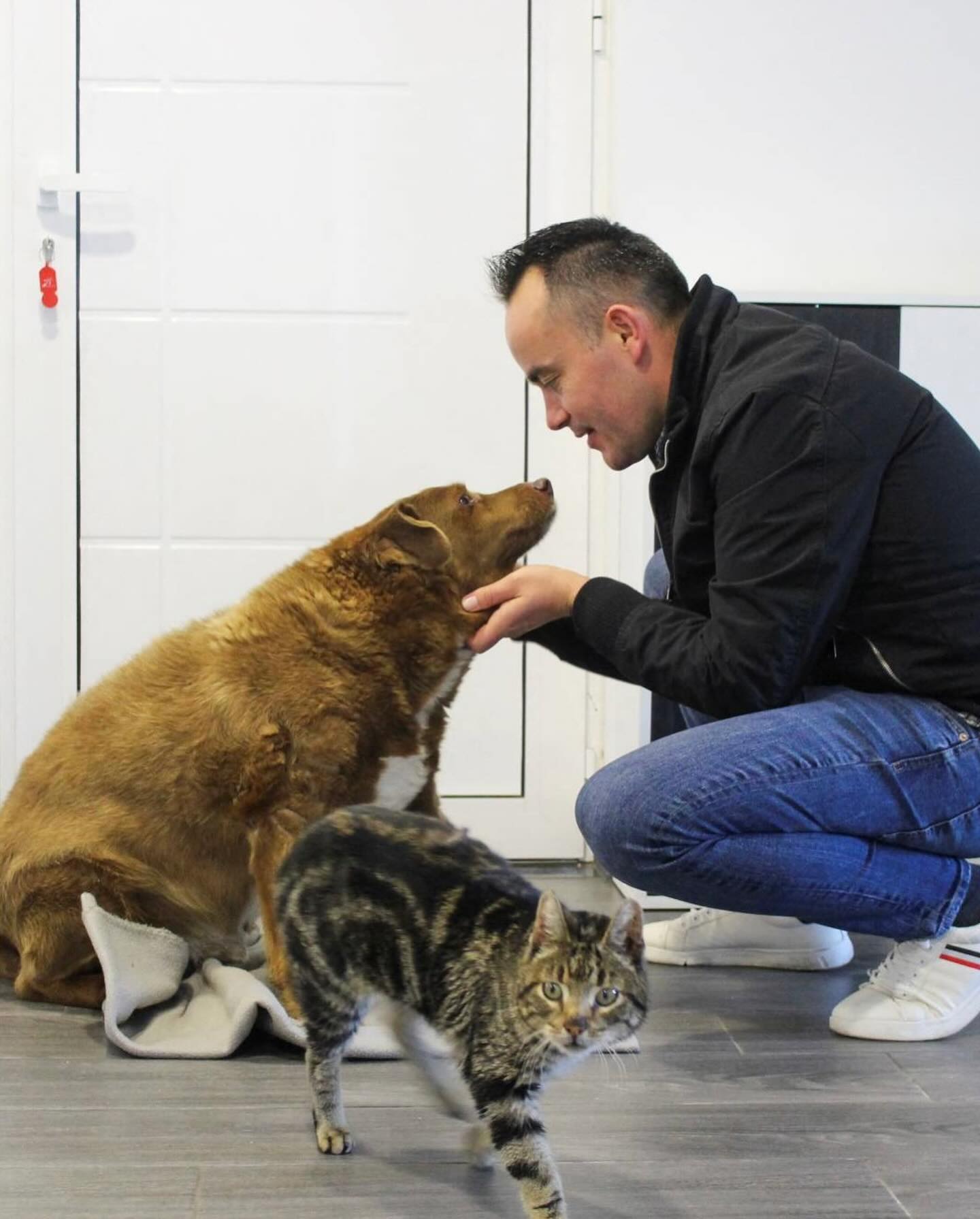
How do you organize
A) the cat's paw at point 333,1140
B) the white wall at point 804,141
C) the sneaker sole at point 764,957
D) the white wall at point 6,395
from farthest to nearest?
1. the white wall at point 6,395
2. the white wall at point 804,141
3. the sneaker sole at point 764,957
4. the cat's paw at point 333,1140

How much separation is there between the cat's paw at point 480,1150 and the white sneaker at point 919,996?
2.67 ft

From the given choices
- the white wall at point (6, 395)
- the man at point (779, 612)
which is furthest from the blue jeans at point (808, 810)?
the white wall at point (6, 395)

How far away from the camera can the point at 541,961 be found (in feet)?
5.86

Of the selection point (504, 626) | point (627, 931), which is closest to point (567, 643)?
point (504, 626)

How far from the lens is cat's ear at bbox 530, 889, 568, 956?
179 cm

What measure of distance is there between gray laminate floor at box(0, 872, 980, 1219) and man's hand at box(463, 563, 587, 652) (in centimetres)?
72

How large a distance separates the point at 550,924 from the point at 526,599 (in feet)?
2.61

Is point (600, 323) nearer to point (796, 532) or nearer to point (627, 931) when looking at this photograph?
point (796, 532)

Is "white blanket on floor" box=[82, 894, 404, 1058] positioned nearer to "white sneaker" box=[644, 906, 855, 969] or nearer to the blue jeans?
the blue jeans

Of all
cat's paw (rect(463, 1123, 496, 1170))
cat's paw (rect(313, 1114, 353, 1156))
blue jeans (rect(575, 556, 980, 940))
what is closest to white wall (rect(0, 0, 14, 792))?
blue jeans (rect(575, 556, 980, 940))

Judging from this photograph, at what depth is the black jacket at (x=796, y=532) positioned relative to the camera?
2.19 metres

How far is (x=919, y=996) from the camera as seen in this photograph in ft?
8.33

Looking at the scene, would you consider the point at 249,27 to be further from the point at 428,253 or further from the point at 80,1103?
the point at 80,1103

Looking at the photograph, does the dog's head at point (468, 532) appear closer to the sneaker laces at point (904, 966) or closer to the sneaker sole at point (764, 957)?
the sneaker sole at point (764, 957)
